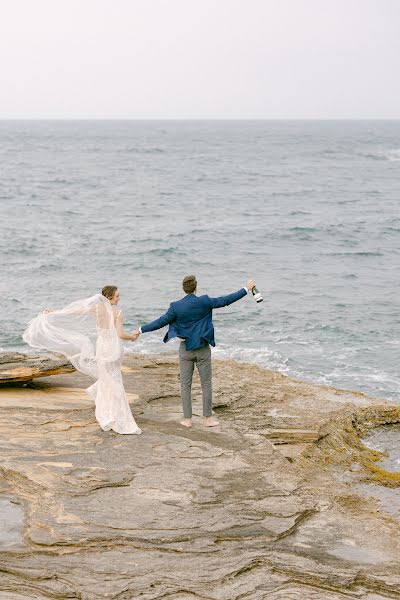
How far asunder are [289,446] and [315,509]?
8.22 ft

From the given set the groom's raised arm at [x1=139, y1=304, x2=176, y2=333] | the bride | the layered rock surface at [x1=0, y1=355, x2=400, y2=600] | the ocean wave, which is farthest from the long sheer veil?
the ocean wave

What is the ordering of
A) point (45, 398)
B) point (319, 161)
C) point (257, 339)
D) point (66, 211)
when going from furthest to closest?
point (319, 161)
point (66, 211)
point (257, 339)
point (45, 398)

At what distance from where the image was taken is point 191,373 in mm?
12023

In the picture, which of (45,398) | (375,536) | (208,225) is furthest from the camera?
(208,225)

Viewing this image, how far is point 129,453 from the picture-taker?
10.7 metres

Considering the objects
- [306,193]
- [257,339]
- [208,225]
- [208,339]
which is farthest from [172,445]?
[306,193]

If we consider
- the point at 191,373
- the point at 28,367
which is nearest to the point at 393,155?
the point at 28,367

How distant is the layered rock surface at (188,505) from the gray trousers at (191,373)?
0.30m

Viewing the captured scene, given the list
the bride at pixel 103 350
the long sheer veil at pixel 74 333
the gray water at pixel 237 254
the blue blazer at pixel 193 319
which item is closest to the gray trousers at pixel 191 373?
the blue blazer at pixel 193 319

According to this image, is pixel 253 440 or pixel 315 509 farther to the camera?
pixel 253 440

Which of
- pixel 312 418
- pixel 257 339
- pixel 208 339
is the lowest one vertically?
pixel 257 339

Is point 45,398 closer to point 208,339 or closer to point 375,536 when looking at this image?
point 208,339

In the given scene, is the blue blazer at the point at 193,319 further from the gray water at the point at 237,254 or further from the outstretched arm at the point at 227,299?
the gray water at the point at 237,254

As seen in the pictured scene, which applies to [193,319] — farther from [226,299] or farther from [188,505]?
[188,505]
